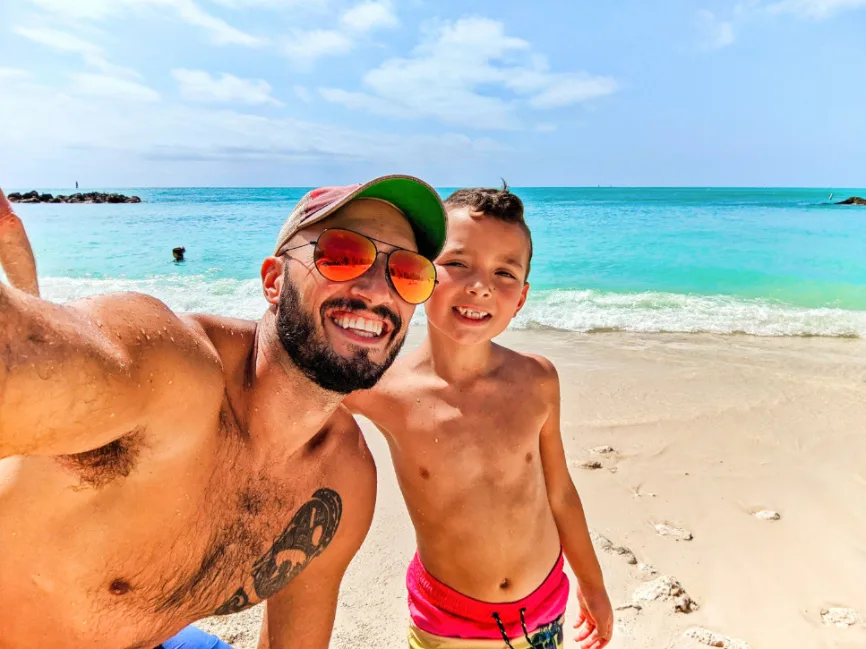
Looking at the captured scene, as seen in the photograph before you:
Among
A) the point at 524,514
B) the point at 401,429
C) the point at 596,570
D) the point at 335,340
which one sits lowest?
the point at 596,570

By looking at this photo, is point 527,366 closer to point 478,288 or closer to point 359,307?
point 478,288

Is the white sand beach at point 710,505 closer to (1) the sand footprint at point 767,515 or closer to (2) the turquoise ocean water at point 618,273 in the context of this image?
(1) the sand footprint at point 767,515

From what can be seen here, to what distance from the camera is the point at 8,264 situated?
250 cm

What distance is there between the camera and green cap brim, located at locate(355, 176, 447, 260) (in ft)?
5.42

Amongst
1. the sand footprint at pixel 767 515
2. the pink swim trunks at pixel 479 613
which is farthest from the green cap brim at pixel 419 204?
the sand footprint at pixel 767 515

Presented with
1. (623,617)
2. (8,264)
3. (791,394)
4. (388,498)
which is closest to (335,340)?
(8,264)

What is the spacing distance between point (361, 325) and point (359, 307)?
0.17 feet

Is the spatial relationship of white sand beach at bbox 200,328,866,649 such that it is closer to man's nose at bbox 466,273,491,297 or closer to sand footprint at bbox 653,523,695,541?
sand footprint at bbox 653,523,695,541

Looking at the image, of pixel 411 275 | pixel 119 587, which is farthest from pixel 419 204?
pixel 119 587

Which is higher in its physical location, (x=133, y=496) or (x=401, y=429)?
(x=133, y=496)

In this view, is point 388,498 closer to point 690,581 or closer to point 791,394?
point 690,581

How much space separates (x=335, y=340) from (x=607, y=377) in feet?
17.2

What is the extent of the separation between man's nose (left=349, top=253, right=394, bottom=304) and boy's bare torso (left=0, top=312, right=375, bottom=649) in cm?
35

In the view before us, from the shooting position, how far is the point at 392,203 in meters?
1.73
